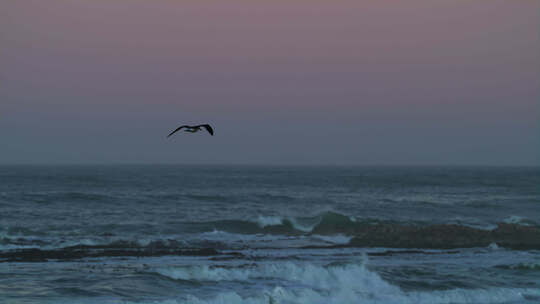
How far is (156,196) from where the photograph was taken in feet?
176

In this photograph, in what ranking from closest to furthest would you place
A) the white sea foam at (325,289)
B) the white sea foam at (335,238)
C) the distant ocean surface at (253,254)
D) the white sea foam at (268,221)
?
the white sea foam at (325,289), the distant ocean surface at (253,254), the white sea foam at (335,238), the white sea foam at (268,221)

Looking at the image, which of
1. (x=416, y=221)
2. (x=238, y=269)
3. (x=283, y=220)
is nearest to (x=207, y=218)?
(x=283, y=220)

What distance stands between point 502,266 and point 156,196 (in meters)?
38.6

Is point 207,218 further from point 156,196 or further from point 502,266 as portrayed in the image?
point 502,266

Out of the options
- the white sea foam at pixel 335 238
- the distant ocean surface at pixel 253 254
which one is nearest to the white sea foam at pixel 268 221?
the distant ocean surface at pixel 253 254

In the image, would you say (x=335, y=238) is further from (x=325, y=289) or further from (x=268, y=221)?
(x=325, y=289)

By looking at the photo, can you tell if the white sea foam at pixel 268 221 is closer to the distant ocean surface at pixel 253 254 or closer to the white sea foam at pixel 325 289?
the distant ocean surface at pixel 253 254

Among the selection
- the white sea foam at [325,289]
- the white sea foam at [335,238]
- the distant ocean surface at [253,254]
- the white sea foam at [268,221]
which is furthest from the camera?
the white sea foam at [268,221]

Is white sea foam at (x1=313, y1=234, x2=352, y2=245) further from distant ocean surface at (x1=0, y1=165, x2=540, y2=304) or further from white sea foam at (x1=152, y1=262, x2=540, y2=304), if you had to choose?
white sea foam at (x1=152, y1=262, x2=540, y2=304)

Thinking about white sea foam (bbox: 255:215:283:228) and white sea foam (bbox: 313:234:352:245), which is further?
white sea foam (bbox: 255:215:283:228)

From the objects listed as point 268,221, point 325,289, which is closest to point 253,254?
point 325,289

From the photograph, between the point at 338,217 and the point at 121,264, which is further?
the point at 338,217

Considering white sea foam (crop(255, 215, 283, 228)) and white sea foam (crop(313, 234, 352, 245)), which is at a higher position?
white sea foam (crop(255, 215, 283, 228))

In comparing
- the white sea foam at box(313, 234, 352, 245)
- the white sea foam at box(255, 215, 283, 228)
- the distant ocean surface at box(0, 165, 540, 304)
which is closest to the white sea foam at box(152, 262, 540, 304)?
the distant ocean surface at box(0, 165, 540, 304)
